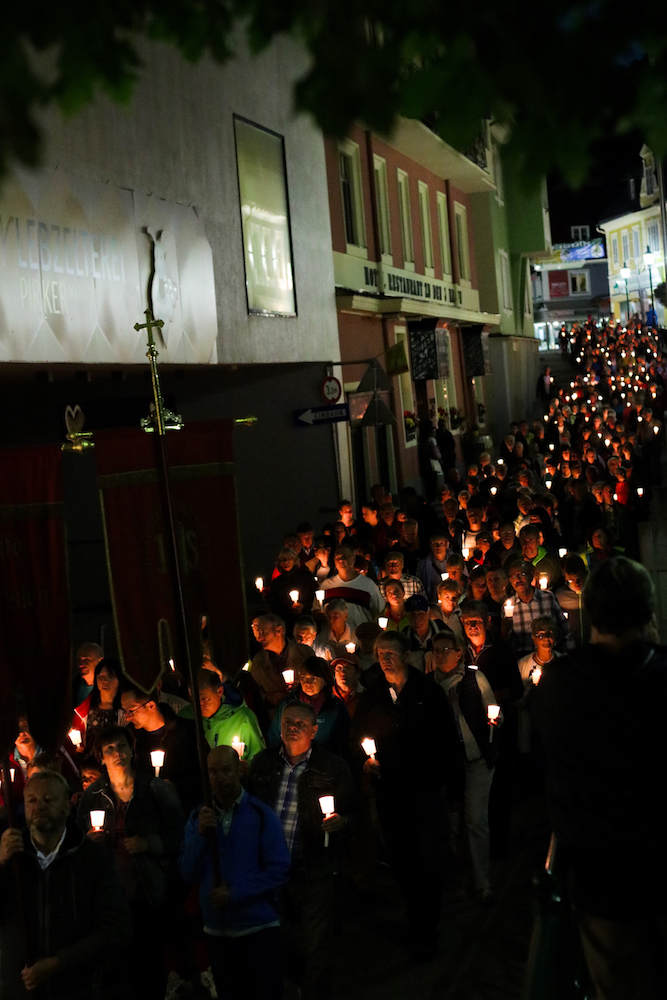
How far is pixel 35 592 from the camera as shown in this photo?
247 inches

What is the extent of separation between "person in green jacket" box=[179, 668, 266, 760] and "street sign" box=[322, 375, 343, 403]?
12.7 metres

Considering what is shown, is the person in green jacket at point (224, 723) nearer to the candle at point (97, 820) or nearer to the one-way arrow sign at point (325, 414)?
the candle at point (97, 820)

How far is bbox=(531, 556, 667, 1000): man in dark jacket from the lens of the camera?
3576mm

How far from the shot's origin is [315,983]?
6.38m

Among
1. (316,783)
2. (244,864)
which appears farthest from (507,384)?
(244,864)

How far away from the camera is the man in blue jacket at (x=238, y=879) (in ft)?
19.1

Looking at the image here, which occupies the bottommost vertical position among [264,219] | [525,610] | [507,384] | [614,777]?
[525,610]

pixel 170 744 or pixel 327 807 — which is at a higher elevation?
pixel 170 744

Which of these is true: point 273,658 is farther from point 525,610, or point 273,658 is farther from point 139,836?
point 139,836

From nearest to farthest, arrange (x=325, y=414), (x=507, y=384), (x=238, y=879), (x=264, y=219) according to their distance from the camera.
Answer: (x=238, y=879), (x=264, y=219), (x=325, y=414), (x=507, y=384)

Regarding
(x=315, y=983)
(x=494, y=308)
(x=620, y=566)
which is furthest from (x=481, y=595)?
(x=494, y=308)

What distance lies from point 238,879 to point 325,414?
1356 cm

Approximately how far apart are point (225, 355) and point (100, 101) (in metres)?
4.22

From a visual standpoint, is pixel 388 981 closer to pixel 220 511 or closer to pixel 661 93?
pixel 220 511
